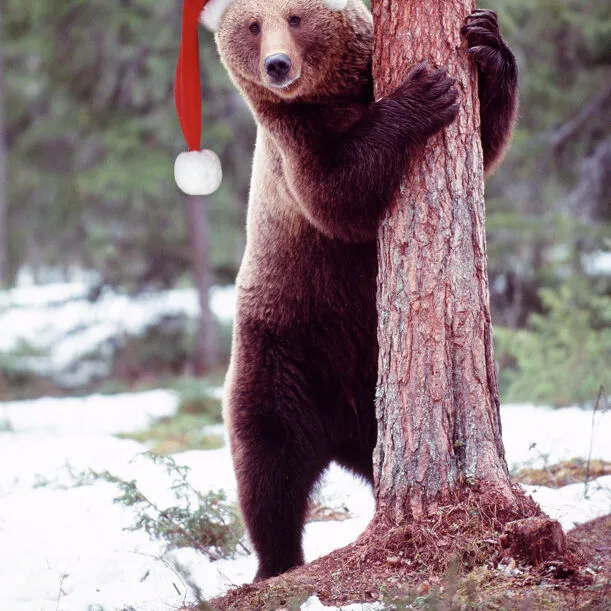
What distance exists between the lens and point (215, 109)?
495 inches

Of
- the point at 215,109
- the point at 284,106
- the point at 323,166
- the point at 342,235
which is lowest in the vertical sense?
the point at 342,235

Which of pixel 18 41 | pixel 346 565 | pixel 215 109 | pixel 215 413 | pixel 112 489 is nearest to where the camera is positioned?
pixel 346 565

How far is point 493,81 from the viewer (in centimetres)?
345

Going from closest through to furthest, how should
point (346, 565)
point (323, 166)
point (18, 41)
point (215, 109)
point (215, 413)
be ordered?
point (346, 565), point (323, 166), point (215, 413), point (215, 109), point (18, 41)

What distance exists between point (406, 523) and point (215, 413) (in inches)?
271

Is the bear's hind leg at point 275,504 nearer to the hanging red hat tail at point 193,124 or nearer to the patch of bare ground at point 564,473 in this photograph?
the hanging red hat tail at point 193,124

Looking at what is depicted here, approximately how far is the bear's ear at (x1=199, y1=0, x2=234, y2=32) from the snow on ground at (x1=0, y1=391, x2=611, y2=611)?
90.8 inches

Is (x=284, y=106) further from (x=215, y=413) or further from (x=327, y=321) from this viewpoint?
(x=215, y=413)

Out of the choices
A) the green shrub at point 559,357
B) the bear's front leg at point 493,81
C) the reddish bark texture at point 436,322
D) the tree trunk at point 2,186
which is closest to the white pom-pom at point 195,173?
the reddish bark texture at point 436,322

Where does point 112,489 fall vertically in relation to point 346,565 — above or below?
below

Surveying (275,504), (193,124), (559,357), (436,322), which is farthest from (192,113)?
(559,357)

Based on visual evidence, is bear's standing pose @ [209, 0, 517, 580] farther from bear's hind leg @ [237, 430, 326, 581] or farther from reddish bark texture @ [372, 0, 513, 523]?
reddish bark texture @ [372, 0, 513, 523]

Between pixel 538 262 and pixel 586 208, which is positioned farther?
pixel 538 262

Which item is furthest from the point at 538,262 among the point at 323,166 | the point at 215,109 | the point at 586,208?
the point at 323,166
